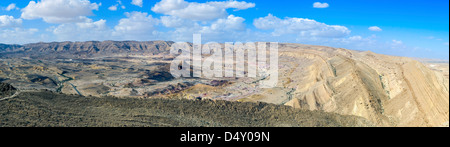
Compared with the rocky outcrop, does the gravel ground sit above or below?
below

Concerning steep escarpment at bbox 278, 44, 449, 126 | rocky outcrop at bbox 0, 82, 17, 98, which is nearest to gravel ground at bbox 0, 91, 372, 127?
rocky outcrop at bbox 0, 82, 17, 98

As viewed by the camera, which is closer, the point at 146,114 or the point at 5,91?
the point at 146,114

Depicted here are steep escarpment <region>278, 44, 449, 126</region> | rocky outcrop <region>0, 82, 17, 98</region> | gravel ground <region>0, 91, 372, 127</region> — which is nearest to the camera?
gravel ground <region>0, 91, 372, 127</region>

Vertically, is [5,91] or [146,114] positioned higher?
[5,91]

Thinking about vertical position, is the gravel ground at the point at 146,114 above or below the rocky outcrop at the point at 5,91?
below

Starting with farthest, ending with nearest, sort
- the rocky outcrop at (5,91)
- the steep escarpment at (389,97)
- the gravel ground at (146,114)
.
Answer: the rocky outcrop at (5,91) → the steep escarpment at (389,97) → the gravel ground at (146,114)

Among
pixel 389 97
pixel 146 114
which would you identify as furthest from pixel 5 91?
pixel 389 97

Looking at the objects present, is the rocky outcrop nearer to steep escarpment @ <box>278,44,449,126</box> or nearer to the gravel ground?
the gravel ground

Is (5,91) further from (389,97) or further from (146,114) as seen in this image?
(389,97)

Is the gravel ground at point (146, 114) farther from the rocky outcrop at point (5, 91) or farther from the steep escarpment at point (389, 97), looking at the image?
the steep escarpment at point (389, 97)

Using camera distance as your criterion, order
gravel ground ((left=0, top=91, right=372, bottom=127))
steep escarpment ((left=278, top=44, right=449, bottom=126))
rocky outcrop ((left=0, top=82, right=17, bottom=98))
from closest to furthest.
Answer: gravel ground ((left=0, top=91, right=372, bottom=127)), steep escarpment ((left=278, top=44, right=449, bottom=126)), rocky outcrop ((left=0, top=82, right=17, bottom=98))

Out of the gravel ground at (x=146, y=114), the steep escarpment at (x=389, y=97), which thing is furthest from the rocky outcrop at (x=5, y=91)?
the steep escarpment at (x=389, y=97)
